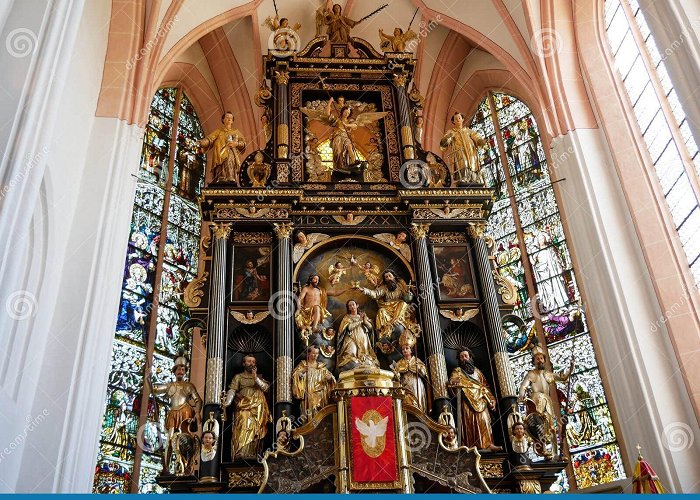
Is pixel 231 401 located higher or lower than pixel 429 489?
higher

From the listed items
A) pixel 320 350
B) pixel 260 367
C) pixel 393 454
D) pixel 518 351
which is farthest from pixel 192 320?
pixel 518 351

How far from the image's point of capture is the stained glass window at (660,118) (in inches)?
395

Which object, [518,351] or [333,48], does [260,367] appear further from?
[333,48]

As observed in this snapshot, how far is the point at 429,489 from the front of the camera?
780 cm

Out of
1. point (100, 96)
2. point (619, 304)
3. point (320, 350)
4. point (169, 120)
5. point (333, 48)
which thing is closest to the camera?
point (320, 350)

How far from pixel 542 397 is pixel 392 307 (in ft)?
7.19

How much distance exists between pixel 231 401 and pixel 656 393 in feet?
17.2

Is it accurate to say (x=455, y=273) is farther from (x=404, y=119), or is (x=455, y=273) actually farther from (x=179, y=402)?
(x=179, y=402)

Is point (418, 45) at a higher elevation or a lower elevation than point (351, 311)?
higher

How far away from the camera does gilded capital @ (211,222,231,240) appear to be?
10.1 m

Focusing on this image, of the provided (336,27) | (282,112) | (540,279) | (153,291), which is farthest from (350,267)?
(336,27)

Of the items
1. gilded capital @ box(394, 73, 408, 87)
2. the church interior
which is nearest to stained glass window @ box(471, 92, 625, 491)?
the church interior

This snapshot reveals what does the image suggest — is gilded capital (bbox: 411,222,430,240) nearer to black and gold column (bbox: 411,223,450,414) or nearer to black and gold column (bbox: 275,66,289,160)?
black and gold column (bbox: 411,223,450,414)

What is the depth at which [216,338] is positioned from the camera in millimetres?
9258
